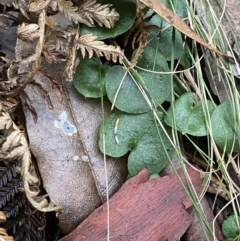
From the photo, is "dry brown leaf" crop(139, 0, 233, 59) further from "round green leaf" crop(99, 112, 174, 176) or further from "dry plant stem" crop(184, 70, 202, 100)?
"round green leaf" crop(99, 112, 174, 176)

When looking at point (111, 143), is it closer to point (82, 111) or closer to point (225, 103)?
point (82, 111)

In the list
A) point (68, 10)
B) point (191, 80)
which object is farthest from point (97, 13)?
point (191, 80)

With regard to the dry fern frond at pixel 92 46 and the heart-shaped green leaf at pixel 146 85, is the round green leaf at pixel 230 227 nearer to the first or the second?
the heart-shaped green leaf at pixel 146 85

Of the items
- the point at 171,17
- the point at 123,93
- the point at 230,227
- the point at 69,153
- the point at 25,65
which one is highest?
the point at 171,17

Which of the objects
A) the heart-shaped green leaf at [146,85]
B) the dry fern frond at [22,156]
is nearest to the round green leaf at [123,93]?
the heart-shaped green leaf at [146,85]

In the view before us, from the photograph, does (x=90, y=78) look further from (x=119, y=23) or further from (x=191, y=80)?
(x=191, y=80)

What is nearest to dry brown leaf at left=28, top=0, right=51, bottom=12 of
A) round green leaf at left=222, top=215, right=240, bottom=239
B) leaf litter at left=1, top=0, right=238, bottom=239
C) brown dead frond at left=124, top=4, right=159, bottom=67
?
leaf litter at left=1, top=0, right=238, bottom=239

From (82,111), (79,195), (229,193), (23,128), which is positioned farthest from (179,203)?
(23,128)
